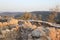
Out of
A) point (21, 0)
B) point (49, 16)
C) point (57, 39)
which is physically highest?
point (21, 0)

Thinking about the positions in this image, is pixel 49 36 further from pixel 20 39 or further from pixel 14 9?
pixel 14 9

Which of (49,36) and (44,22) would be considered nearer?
(49,36)

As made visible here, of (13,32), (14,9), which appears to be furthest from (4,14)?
(13,32)

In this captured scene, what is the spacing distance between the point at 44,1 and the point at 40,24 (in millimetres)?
847

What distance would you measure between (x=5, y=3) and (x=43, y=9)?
126cm

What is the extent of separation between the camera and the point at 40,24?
7324 mm

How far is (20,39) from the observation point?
6559mm

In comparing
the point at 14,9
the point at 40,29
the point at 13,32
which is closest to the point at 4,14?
the point at 14,9

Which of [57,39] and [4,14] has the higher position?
[4,14]

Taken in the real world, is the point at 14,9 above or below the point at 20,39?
above

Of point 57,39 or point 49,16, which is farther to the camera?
point 49,16

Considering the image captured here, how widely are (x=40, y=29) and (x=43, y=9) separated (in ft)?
4.11

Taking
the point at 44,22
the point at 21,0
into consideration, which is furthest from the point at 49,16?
the point at 21,0

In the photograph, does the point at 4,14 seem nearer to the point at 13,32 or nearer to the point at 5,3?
the point at 5,3
